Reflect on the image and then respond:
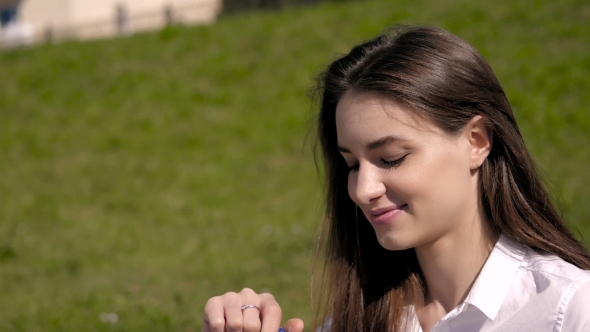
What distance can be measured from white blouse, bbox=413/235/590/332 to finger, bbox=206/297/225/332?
63 cm

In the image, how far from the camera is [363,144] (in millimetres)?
1831

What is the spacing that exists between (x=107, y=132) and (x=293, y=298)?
531 centimetres

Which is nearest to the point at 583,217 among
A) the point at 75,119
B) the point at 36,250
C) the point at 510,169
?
the point at 510,169

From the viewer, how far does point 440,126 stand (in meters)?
1.85

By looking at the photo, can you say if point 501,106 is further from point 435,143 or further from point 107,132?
point 107,132

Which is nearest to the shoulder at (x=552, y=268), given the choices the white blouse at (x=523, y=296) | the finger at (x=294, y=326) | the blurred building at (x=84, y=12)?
the white blouse at (x=523, y=296)

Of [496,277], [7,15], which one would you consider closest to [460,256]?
[496,277]

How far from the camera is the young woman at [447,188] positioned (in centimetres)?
178

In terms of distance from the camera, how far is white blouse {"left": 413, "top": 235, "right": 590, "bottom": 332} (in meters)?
1.61

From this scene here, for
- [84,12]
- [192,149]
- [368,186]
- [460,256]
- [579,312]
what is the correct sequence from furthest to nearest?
[84,12], [192,149], [460,256], [368,186], [579,312]

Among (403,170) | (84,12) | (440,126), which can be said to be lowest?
(403,170)

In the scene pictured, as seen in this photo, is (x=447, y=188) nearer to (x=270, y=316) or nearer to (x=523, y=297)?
(x=523, y=297)

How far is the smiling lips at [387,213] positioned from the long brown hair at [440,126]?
0.26m

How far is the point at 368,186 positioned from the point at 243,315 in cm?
49
